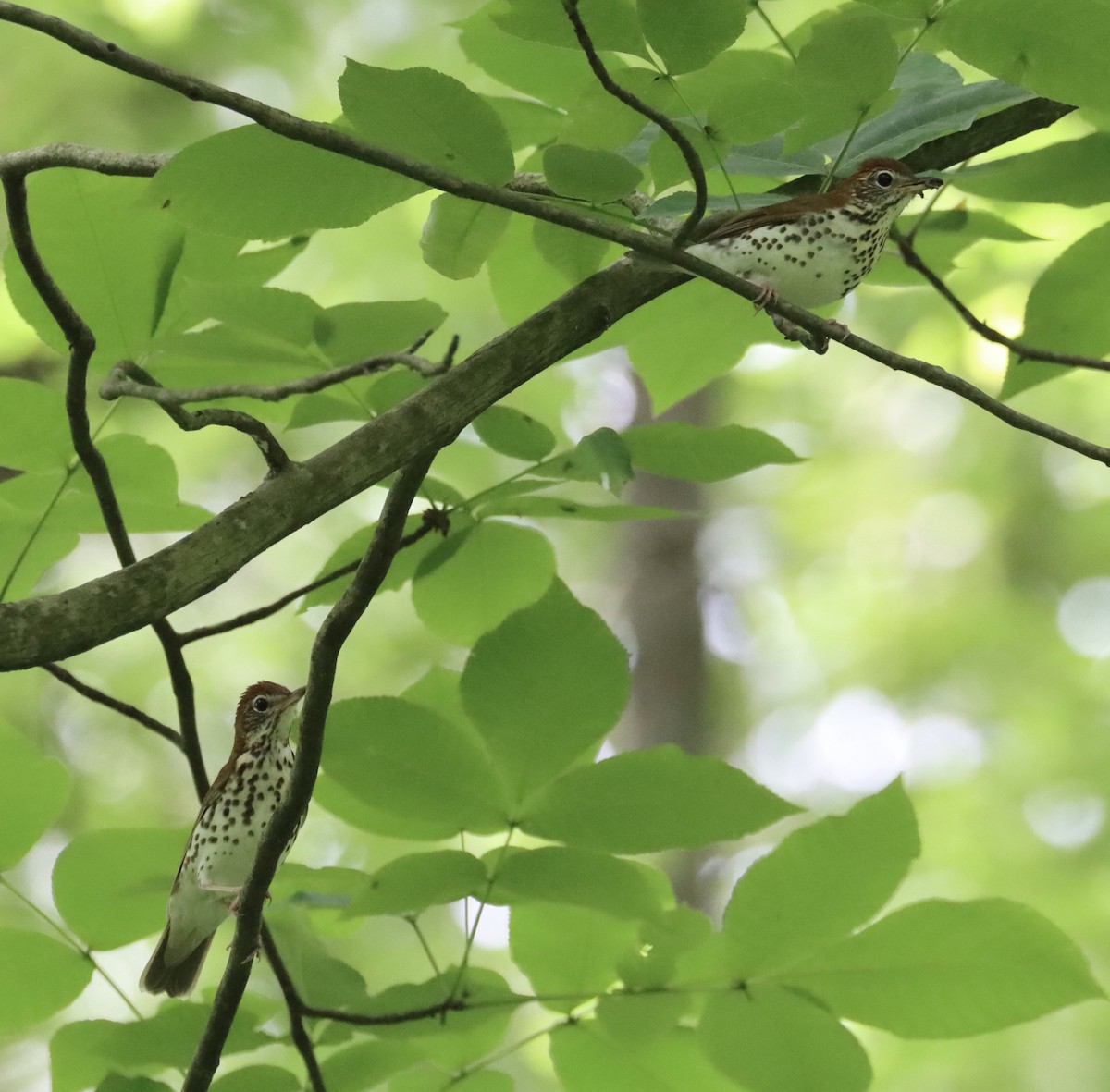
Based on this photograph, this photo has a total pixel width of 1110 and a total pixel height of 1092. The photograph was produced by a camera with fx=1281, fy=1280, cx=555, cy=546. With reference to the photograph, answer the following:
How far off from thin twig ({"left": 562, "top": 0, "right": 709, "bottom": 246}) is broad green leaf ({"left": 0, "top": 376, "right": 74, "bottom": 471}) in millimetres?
984

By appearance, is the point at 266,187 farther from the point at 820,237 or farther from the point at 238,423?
the point at 820,237

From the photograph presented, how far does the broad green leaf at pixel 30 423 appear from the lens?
185cm

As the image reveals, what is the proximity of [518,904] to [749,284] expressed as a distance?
824 millimetres

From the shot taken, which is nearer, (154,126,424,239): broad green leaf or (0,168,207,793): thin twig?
(154,126,424,239): broad green leaf

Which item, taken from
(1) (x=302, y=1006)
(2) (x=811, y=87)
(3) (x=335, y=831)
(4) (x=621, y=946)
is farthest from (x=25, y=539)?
(3) (x=335, y=831)

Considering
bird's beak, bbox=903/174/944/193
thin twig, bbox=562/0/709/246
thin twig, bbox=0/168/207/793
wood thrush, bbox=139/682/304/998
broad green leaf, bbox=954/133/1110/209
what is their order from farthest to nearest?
1. wood thrush, bbox=139/682/304/998
2. bird's beak, bbox=903/174/944/193
3. broad green leaf, bbox=954/133/1110/209
4. thin twig, bbox=0/168/207/793
5. thin twig, bbox=562/0/709/246

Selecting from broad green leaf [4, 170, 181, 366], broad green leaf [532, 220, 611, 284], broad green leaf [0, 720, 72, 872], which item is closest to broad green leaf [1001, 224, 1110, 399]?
broad green leaf [532, 220, 611, 284]

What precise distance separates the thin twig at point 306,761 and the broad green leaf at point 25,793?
1.00ft

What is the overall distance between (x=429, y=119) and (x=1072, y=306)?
A: 112 centimetres

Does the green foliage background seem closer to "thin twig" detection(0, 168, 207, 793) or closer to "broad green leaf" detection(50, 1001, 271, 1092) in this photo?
"broad green leaf" detection(50, 1001, 271, 1092)

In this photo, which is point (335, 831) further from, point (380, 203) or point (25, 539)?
point (380, 203)

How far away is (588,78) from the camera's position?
1895 mm

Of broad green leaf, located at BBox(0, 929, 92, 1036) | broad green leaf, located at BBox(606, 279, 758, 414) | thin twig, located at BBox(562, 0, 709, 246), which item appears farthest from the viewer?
broad green leaf, located at BBox(606, 279, 758, 414)

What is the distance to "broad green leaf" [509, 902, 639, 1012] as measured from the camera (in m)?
1.79
